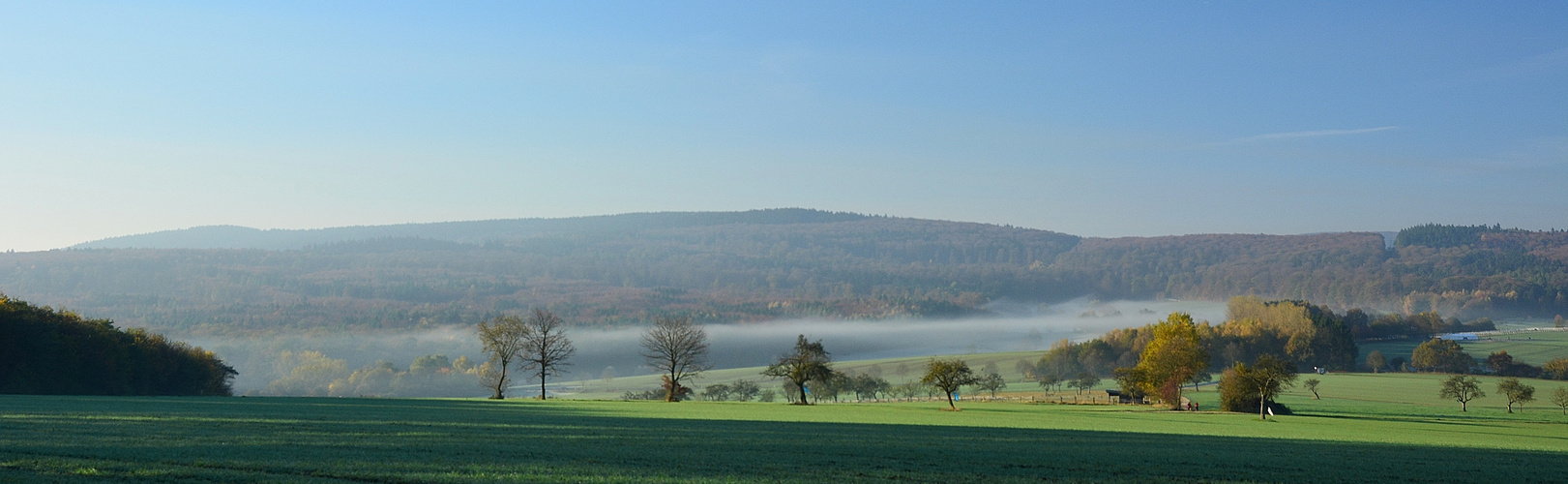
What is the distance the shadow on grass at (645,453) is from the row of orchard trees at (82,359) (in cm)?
3601

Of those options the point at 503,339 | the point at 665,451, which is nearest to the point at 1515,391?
the point at 503,339

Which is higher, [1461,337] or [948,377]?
[948,377]

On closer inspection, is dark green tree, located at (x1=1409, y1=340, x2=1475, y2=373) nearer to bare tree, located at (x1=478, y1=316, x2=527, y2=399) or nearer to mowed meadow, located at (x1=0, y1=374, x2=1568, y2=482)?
mowed meadow, located at (x1=0, y1=374, x2=1568, y2=482)

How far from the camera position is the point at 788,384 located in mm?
108688

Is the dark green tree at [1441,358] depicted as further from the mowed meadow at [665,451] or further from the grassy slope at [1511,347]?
the mowed meadow at [665,451]

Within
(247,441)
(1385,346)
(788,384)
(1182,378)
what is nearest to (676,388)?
(788,384)

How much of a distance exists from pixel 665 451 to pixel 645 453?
95 cm

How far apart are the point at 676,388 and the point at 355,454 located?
68.3 metres

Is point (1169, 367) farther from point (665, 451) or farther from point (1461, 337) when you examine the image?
point (1461, 337)

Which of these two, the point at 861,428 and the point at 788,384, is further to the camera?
the point at 788,384

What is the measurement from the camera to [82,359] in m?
71.1

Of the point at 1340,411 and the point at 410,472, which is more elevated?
the point at 410,472

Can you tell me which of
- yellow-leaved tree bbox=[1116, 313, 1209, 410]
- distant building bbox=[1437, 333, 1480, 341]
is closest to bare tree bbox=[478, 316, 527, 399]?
yellow-leaved tree bbox=[1116, 313, 1209, 410]

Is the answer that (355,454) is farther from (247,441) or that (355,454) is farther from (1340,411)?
(1340,411)
